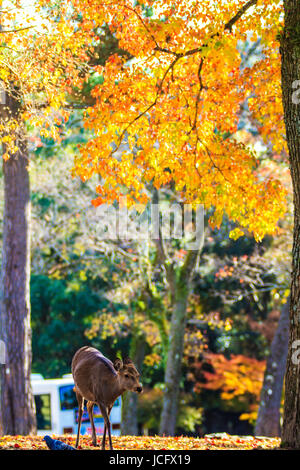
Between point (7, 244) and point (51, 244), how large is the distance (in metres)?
10.1

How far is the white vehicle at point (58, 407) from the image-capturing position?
2642 cm

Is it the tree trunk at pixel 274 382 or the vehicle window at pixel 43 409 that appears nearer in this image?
the tree trunk at pixel 274 382

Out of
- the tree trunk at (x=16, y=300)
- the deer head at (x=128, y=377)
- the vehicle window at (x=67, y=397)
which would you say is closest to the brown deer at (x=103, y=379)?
the deer head at (x=128, y=377)

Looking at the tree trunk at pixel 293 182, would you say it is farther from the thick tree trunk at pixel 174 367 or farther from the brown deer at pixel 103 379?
the thick tree trunk at pixel 174 367

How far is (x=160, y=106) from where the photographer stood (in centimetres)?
1028

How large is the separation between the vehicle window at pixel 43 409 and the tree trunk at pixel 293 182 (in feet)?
69.5

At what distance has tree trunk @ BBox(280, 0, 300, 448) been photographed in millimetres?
6875

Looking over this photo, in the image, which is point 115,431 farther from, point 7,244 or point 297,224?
point 297,224

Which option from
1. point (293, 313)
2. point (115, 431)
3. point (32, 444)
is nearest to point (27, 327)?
point (32, 444)

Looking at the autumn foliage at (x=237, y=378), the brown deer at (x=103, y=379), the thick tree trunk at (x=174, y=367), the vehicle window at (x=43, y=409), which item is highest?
the brown deer at (x=103, y=379)

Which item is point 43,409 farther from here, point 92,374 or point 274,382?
point 92,374

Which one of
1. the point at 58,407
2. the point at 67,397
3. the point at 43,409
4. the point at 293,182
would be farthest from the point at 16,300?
the point at 43,409

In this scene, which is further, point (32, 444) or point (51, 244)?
point (51, 244)

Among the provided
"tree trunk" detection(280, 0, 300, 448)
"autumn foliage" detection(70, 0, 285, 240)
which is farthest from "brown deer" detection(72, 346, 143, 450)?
"autumn foliage" detection(70, 0, 285, 240)
